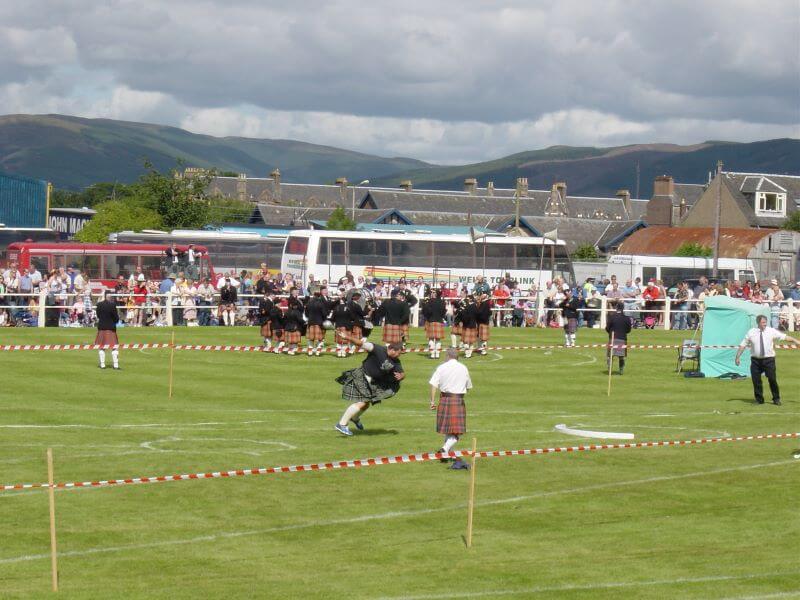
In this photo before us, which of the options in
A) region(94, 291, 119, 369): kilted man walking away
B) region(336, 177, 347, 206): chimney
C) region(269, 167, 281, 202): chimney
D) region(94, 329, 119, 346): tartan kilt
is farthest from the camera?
region(269, 167, 281, 202): chimney

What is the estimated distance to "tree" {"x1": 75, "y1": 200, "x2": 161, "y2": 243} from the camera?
82750 mm

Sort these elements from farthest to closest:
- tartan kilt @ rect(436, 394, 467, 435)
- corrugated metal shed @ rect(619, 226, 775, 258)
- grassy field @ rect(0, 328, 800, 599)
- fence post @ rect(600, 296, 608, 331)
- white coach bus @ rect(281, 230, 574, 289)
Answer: corrugated metal shed @ rect(619, 226, 775, 258) < white coach bus @ rect(281, 230, 574, 289) < fence post @ rect(600, 296, 608, 331) < tartan kilt @ rect(436, 394, 467, 435) < grassy field @ rect(0, 328, 800, 599)

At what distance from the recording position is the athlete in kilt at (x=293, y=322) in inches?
1369

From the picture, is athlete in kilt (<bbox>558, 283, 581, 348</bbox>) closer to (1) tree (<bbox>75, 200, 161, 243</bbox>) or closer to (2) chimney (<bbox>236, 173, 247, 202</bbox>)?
(1) tree (<bbox>75, 200, 161, 243</bbox>)

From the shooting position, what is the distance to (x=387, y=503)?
15.2m

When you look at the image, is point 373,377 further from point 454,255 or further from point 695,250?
point 695,250

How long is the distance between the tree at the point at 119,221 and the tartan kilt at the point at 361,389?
6297cm

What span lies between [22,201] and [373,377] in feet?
232

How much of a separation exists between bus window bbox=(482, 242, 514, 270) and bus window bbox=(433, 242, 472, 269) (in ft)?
1.31

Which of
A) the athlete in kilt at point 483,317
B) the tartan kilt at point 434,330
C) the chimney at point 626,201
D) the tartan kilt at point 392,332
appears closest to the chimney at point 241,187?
the chimney at point 626,201

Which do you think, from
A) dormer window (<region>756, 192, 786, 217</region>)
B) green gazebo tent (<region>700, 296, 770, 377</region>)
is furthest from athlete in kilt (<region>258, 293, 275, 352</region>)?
dormer window (<region>756, 192, 786, 217</region>)

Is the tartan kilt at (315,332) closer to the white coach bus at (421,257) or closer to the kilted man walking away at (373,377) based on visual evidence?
the kilted man walking away at (373,377)

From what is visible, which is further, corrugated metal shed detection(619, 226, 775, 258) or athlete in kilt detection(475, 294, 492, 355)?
corrugated metal shed detection(619, 226, 775, 258)

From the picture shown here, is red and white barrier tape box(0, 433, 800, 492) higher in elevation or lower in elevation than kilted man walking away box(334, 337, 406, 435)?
lower
